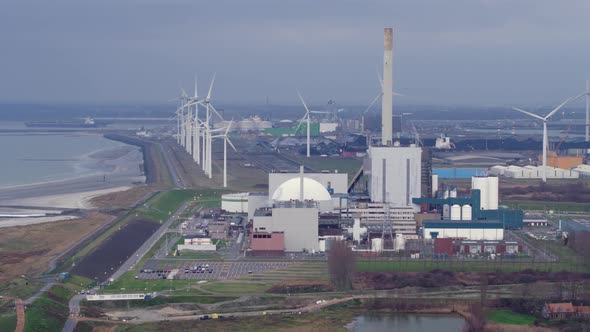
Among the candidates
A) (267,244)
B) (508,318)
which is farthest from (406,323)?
(267,244)

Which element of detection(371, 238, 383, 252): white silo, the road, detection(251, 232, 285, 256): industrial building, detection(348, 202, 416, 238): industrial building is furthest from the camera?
detection(348, 202, 416, 238): industrial building

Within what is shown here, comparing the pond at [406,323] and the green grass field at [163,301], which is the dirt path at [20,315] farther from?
the pond at [406,323]

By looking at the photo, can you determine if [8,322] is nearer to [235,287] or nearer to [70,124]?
[235,287]

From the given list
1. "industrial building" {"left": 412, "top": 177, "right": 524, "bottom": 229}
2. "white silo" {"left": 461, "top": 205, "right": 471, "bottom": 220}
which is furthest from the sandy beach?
"white silo" {"left": 461, "top": 205, "right": 471, "bottom": 220}

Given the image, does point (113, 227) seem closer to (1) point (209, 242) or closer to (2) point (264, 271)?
(1) point (209, 242)

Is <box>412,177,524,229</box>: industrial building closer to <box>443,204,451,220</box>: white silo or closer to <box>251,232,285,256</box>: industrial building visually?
<box>443,204,451,220</box>: white silo

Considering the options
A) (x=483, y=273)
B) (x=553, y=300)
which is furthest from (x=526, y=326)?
(x=483, y=273)
